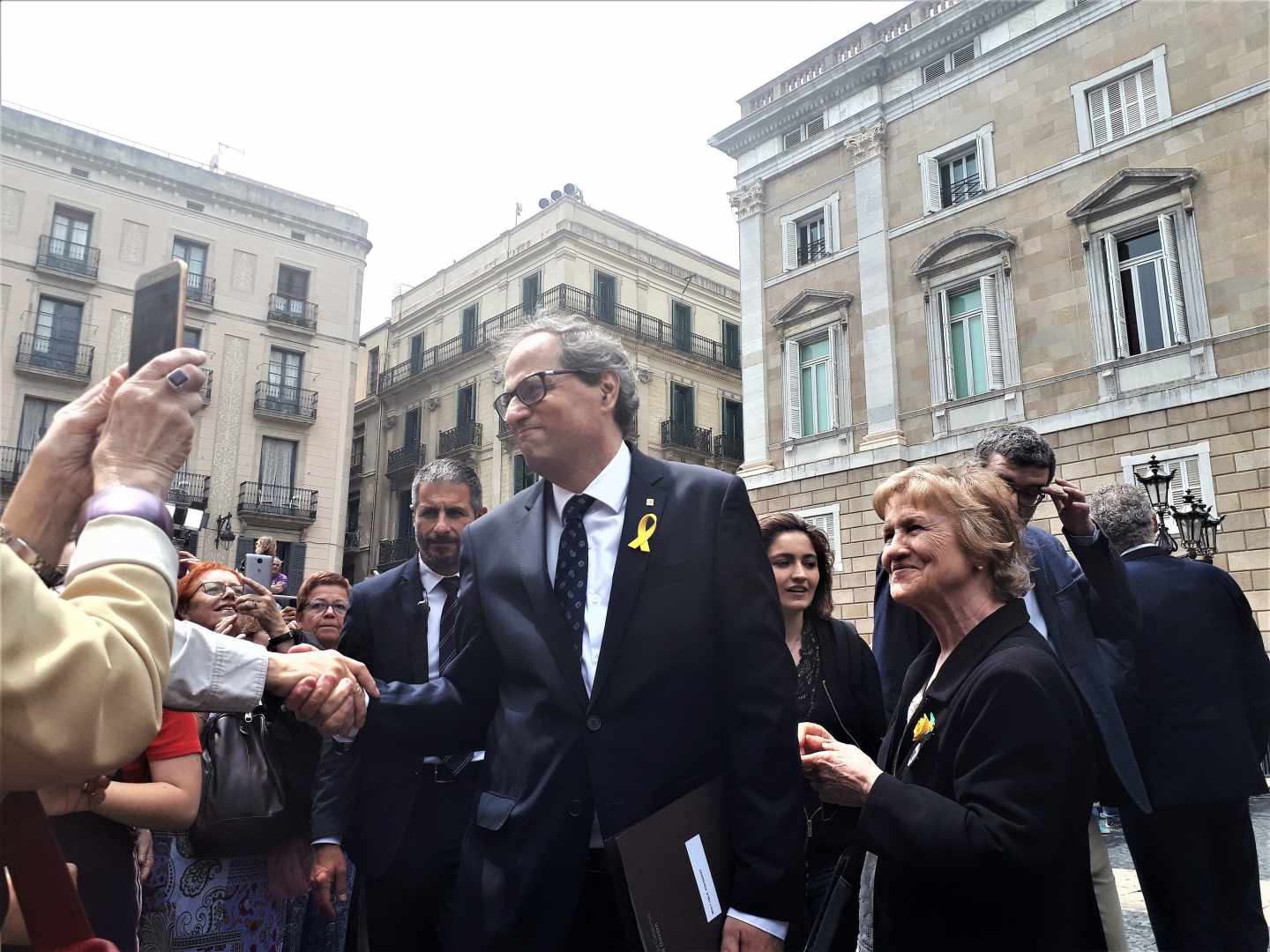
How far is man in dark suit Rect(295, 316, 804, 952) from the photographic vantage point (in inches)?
79.9

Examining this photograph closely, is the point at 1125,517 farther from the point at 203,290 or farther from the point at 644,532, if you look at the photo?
the point at 203,290

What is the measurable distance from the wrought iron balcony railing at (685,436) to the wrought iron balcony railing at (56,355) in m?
16.2

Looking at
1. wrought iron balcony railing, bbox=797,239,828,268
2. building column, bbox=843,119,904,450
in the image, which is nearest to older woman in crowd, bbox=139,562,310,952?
building column, bbox=843,119,904,450

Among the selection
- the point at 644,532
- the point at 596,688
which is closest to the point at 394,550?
the point at 644,532

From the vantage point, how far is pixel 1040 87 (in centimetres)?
1563

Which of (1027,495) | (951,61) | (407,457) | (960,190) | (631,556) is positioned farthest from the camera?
(407,457)

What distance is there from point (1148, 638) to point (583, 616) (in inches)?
116

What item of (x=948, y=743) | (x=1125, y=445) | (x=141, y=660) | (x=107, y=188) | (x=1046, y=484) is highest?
(x=107, y=188)

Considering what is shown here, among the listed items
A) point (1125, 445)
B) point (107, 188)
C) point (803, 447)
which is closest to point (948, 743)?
point (1125, 445)

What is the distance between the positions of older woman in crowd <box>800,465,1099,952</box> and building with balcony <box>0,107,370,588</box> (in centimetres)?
2374

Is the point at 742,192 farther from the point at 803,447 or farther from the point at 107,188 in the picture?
the point at 107,188

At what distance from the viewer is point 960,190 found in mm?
16688

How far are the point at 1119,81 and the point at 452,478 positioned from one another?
1551cm

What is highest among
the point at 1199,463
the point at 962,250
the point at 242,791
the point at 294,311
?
the point at 294,311
